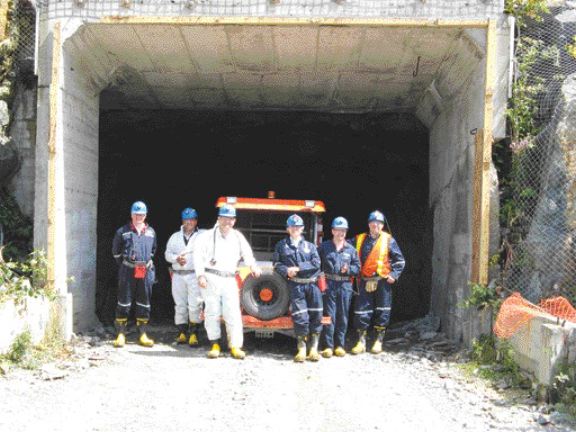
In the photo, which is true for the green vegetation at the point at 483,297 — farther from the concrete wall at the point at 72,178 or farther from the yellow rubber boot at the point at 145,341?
the concrete wall at the point at 72,178

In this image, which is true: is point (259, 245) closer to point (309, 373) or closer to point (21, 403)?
point (309, 373)

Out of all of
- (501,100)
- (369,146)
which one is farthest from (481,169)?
(369,146)

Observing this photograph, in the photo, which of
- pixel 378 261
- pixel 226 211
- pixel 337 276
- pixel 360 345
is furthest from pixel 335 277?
pixel 226 211

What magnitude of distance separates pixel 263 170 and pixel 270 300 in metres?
8.61

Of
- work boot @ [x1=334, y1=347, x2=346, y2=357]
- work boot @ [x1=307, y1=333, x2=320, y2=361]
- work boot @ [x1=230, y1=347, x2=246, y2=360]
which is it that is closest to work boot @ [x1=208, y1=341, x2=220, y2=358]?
work boot @ [x1=230, y1=347, x2=246, y2=360]

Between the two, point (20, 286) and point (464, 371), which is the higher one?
point (20, 286)

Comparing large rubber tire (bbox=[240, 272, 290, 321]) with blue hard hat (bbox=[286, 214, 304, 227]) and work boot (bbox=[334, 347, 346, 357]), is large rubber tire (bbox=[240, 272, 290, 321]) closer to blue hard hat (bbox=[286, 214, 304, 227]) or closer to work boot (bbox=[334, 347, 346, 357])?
blue hard hat (bbox=[286, 214, 304, 227])

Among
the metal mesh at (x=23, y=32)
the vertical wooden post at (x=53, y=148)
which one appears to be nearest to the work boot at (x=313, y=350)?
the vertical wooden post at (x=53, y=148)

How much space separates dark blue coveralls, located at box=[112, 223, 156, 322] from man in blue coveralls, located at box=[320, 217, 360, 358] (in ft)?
7.77

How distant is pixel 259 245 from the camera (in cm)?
939

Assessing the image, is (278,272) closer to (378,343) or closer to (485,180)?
(378,343)

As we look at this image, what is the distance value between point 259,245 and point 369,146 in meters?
6.69

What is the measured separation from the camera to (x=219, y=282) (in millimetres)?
8227

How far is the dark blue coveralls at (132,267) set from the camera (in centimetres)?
880
